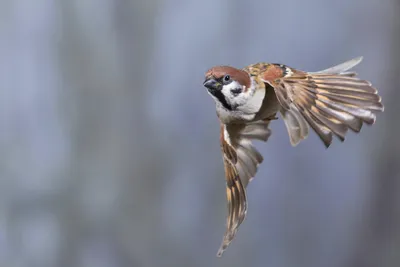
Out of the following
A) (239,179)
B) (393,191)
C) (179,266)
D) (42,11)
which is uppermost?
(42,11)

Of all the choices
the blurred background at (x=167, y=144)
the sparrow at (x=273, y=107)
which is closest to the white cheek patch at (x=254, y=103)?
the sparrow at (x=273, y=107)

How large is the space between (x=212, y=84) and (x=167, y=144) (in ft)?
2.72

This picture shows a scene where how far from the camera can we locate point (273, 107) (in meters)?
0.40

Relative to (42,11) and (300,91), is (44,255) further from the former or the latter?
(300,91)

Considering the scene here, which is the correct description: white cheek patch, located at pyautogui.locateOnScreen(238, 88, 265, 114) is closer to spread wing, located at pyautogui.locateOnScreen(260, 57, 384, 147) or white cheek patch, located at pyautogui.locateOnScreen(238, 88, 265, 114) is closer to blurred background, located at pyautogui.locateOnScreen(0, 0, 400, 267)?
spread wing, located at pyautogui.locateOnScreen(260, 57, 384, 147)

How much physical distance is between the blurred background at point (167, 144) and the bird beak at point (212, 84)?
75 cm

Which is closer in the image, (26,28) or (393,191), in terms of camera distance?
(26,28)

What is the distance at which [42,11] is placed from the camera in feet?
3.76

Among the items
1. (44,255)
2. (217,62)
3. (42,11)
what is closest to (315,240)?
(217,62)

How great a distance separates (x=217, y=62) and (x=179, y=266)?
438mm

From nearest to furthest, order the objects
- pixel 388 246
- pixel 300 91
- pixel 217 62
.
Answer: pixel 300 91 → pixel 217 62 → pixel 388 246

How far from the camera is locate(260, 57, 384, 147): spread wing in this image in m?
0.32

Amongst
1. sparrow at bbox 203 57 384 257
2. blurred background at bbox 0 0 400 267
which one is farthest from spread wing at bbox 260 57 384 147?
blurred background at bbox 0 0 400 267

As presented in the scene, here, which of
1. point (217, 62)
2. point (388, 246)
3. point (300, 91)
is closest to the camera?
point (300, 91)
